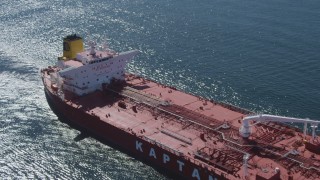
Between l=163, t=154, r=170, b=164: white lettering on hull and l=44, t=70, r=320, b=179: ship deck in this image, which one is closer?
l=44, t=70, r=320, b=179: ship deck

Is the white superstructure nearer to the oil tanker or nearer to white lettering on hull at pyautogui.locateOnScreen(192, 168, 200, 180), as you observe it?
the oil tanker

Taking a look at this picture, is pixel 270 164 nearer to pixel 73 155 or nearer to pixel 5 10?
pixel 73 155

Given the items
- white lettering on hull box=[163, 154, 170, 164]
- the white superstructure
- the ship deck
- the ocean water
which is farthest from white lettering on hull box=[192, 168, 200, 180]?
the white superstructure

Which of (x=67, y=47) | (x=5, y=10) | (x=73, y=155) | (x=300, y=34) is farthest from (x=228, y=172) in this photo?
(x=5, y=10)

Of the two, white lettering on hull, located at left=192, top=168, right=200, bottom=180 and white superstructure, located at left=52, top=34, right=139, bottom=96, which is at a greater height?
white superstructure, located at left=52, top=34, right=139, bottom=96

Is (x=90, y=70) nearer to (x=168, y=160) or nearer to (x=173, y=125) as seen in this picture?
(x=173, y=125)

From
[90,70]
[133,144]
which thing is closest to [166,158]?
[133,144]

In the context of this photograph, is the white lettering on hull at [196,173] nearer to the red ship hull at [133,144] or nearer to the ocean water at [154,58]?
the red ship hull at [133,144]
